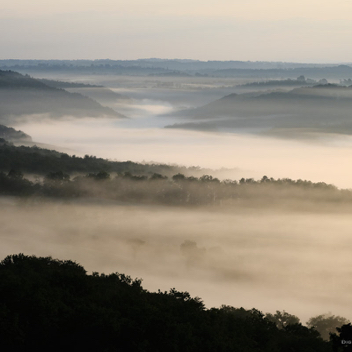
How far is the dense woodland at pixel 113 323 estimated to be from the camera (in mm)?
27969

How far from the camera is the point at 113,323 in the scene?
28.5 m

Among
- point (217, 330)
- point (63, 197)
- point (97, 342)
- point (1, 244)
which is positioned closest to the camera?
point (97, 342)

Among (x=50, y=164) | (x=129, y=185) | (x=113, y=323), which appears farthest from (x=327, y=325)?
(x=50, y=164)

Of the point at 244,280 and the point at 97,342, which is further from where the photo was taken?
the point at 244,280

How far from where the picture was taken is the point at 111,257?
10712 cm

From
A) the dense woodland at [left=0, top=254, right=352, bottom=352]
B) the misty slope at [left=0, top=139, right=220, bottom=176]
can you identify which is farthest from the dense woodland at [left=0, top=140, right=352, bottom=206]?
the dense woodland at [left=0, top=254, right=352, bottom=352]

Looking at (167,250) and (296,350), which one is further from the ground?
(296,350)

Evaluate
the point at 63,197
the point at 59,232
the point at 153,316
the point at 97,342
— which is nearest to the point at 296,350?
the point at 153,316

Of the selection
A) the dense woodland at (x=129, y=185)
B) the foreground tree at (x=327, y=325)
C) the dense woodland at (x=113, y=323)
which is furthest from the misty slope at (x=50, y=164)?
the dense woodland at (x=113, y=323)

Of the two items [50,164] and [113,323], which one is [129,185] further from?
[113,323]

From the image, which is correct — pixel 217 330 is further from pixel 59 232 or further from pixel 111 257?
pixel 59 232

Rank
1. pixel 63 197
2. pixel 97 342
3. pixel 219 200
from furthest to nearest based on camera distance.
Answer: pixel 219 200 → pixel 63 197 → pixel 97 342

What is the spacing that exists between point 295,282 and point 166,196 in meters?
40.2

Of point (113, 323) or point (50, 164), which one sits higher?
point (50, 164)
